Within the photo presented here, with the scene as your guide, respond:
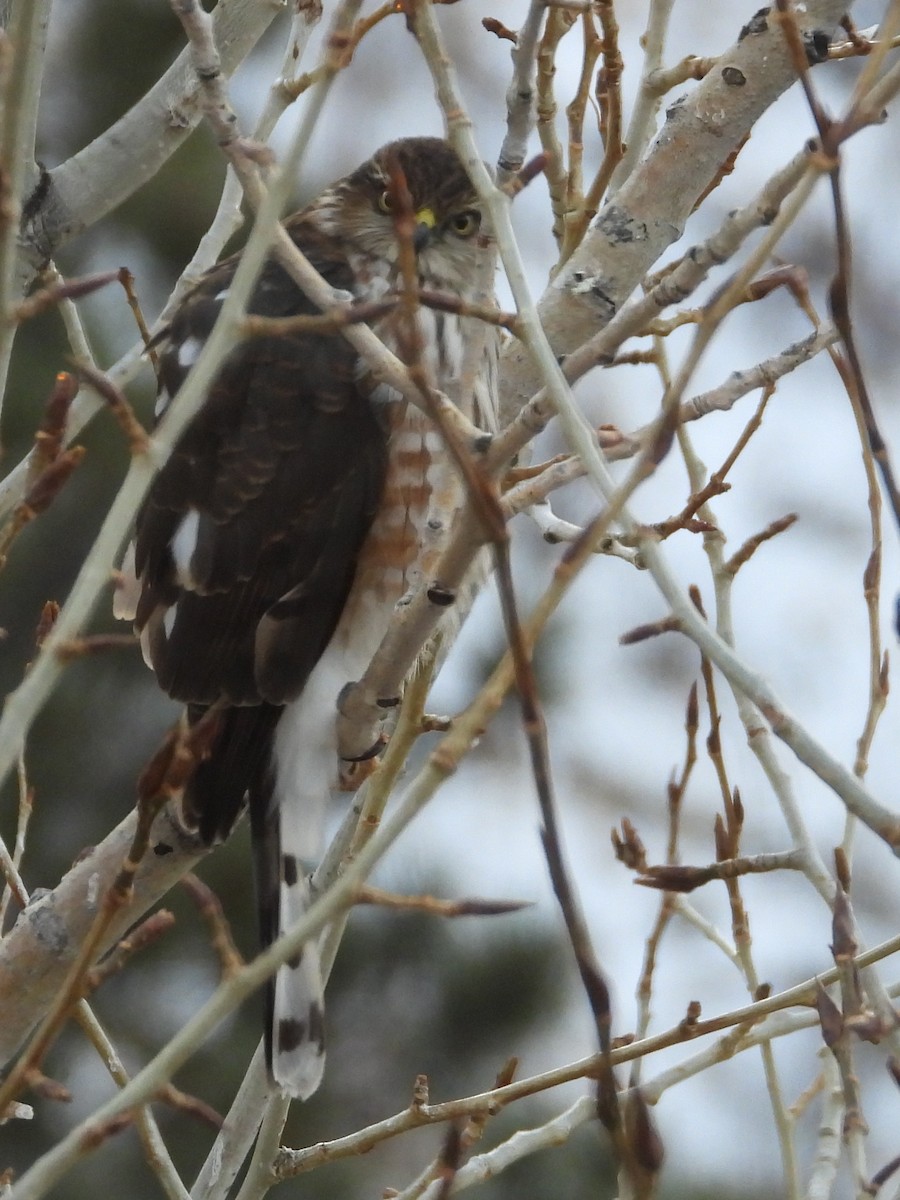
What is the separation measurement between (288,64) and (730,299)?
4.41 ft

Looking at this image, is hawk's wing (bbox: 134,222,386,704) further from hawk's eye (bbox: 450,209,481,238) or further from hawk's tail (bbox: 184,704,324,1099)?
hawk's eye (bbox: 450,209,481,238)

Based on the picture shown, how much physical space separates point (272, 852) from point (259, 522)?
0.64 meters

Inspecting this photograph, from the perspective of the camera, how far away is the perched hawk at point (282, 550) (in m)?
3.18

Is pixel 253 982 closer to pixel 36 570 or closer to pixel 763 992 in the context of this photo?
pixel 763 992

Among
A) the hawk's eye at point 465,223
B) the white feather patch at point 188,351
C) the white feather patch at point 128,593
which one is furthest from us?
the hawk's eye at point 465,223

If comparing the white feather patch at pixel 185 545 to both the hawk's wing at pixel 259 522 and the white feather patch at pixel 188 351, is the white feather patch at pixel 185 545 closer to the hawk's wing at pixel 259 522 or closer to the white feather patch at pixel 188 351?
the hawk's wing at pixel 259 522

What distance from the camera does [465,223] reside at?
3682 mm

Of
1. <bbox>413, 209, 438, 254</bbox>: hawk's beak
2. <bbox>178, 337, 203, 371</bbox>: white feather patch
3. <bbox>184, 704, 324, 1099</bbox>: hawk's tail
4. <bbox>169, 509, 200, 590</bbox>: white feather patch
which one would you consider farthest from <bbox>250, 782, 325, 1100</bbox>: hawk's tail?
<bbox>413, 209, 438, 254</bbox>: hawk's beak

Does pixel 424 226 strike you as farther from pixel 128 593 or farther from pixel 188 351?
pixel 128 593

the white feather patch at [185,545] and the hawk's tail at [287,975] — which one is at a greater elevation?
the white feather patch at [185,545]

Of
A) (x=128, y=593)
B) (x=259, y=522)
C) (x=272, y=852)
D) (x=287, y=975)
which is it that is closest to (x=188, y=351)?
(x=259, y=522)

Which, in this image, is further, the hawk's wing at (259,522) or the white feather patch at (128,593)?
the white feather patch at (128,593)

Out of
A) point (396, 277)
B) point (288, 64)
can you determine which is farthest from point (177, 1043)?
point (396, 277)

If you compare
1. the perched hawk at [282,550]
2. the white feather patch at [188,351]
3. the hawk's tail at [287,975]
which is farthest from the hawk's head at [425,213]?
the hawk's tail at [287,975]
